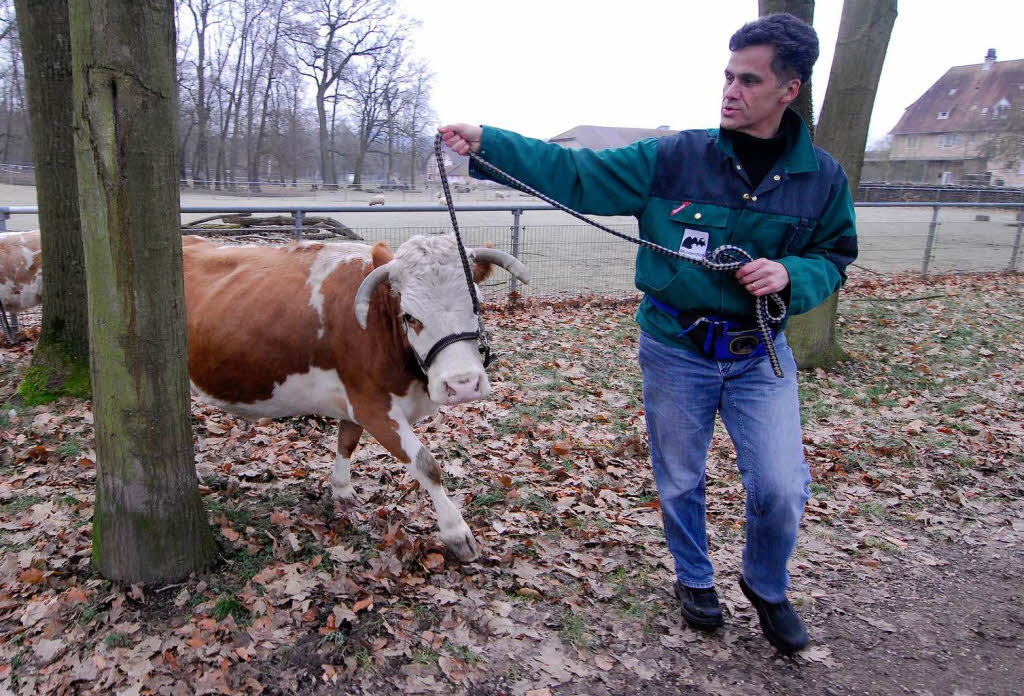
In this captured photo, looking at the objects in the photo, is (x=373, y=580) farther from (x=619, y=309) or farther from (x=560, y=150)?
(x=619, y=309)

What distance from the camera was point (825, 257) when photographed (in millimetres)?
2730

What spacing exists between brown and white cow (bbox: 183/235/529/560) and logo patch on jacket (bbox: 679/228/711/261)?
1022 millimetres

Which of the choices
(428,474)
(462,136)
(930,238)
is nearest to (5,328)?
(428,474)

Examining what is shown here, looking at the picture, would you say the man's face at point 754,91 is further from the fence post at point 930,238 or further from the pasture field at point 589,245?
the fence post at point 930,238

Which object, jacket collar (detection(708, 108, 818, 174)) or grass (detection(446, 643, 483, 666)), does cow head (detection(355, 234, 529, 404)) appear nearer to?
grass (detection(446, 643, 483, 666))

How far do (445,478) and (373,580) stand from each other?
1.25 metres

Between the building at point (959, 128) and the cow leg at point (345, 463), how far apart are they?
59.6 meters

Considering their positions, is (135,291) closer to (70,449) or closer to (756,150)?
(70,449)

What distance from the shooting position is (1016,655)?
302 centimetres

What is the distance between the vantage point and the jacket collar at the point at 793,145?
8.61ft

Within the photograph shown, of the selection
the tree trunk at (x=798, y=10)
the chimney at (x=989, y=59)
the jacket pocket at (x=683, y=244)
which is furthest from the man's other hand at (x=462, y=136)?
the chimney at (x=989, y=59)

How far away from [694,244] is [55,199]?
15.4 feet

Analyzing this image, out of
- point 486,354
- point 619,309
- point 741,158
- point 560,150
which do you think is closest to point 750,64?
point 741,158

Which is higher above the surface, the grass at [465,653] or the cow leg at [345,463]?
the cow leg at [345,463]
